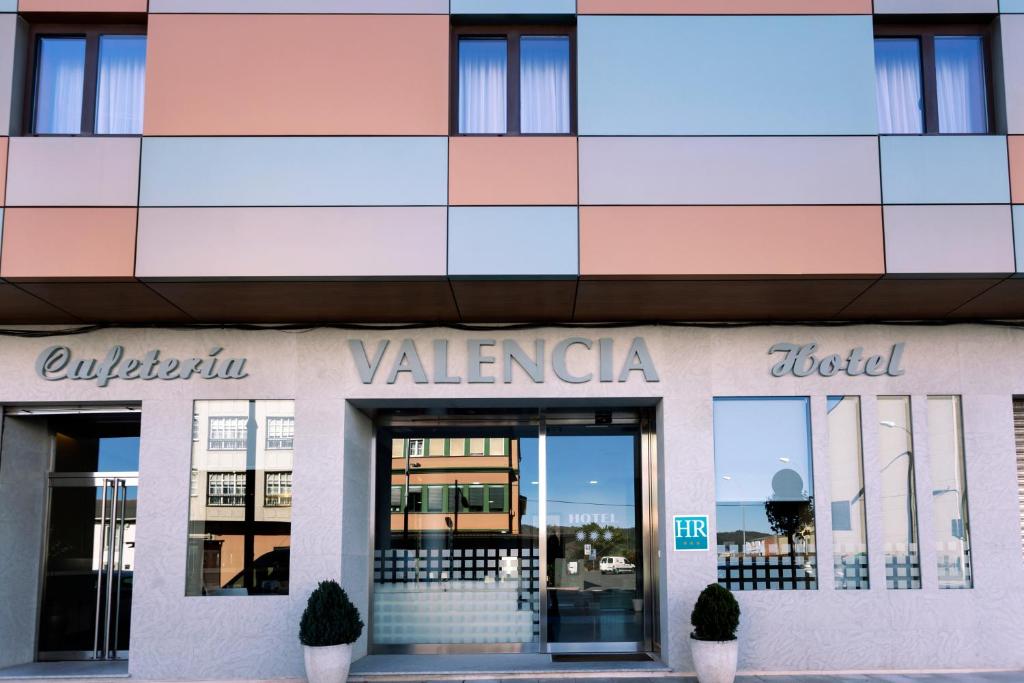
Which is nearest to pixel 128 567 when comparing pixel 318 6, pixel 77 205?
pixel 77 205

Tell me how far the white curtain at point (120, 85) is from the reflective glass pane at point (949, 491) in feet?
32.7

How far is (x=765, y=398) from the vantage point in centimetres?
1188

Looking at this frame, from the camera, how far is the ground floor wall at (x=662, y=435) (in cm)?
1123

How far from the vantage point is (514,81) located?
11.1m

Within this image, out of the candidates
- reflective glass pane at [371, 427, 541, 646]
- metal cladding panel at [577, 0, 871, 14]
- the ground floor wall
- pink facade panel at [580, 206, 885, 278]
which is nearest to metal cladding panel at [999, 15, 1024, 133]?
pink facade panel at [580, 206, 885, 278]

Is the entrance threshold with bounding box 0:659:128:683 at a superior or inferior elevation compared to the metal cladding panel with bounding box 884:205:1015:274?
inferior

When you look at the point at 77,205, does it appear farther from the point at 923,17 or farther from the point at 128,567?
the point at 923,17

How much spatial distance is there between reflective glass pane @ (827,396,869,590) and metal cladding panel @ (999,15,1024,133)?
3593 millimetres

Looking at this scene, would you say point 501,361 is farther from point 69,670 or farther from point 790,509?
point 69,670

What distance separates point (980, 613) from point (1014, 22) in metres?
6.70

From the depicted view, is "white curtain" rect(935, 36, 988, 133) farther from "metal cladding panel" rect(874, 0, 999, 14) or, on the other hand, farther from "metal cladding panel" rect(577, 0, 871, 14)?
"metal cladding panel" rect(577, 0, 871, 14)

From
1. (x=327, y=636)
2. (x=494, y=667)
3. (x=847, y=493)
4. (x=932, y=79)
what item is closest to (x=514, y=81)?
(x=932, y=79)

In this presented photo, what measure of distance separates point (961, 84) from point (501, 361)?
6.19 meters

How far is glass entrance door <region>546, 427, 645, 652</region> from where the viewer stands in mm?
12539
